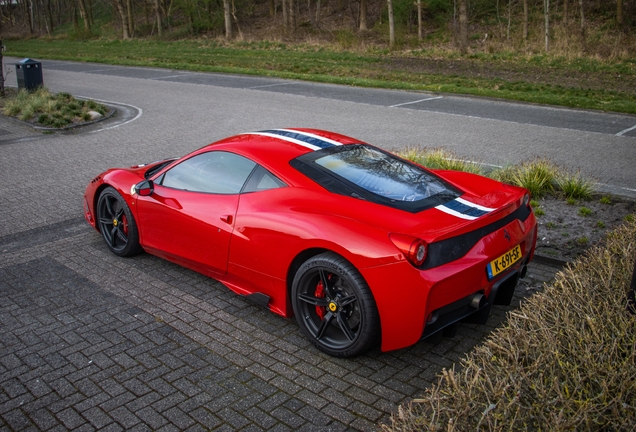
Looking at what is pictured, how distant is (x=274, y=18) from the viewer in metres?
52.0

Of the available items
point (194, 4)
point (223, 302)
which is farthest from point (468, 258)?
point (194, 4)

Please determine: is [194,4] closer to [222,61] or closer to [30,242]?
[222,61]

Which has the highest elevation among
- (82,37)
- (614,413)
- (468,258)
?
(82,37)

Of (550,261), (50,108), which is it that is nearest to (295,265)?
(550,261)

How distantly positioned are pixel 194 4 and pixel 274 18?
653 cm

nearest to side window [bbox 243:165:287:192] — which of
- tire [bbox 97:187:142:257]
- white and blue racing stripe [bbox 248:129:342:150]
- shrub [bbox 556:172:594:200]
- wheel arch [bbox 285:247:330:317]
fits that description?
white and blue racing stripe [bbox 248:129:342:150]

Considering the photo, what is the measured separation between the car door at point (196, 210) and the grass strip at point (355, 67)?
1272 centimetres

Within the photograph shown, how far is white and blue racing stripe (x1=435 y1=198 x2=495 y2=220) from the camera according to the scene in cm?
460

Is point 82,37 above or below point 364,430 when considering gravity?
above

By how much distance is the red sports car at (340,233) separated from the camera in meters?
4.21

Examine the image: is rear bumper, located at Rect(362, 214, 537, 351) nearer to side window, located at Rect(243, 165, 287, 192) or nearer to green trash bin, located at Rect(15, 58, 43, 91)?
side window, located at Rect(243, 165, 287, 192)

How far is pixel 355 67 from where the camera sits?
24.8m

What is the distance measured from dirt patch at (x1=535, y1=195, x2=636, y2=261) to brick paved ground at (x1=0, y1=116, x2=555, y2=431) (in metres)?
0.49

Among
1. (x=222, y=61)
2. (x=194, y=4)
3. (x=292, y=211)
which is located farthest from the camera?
(x=194, y=4)
